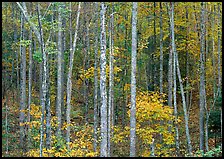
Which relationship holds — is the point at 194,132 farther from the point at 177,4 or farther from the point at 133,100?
the point at 133,100

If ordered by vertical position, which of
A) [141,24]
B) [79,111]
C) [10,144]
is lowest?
[10,144]

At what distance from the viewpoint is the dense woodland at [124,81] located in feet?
47.6

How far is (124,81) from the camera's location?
22.2 metres

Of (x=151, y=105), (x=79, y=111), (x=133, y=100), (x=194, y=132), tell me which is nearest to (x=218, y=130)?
(x=194, y=132)

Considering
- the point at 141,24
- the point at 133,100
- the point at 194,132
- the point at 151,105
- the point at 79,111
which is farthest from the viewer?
the point at 79,111

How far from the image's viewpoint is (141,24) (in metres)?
22.8

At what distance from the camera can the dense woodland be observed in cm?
1452

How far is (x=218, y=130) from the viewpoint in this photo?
18.0 m

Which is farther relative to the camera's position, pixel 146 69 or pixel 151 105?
pixel 146 69

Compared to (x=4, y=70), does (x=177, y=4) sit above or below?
above

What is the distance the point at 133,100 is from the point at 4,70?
50.0 ft

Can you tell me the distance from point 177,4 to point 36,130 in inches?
416

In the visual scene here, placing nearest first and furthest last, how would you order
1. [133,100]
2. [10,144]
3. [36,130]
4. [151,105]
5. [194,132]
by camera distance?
[133,100] < [151,105] < [36,130] < [10,144] < [194,132]

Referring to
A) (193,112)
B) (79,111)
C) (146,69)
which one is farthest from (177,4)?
(79,111)
